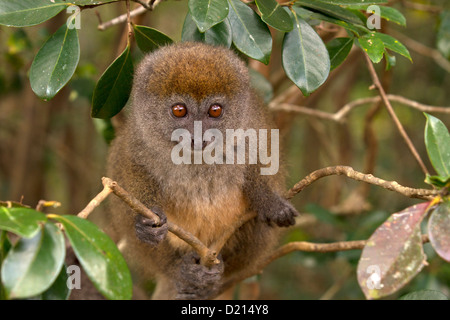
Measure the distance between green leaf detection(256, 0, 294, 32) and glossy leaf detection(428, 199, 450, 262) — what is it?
3.42ft

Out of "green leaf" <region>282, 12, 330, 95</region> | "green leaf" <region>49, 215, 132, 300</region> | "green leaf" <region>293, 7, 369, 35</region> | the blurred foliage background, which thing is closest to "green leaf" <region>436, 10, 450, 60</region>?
→ the blurred foliage background

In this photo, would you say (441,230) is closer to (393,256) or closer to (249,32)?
(393,256)

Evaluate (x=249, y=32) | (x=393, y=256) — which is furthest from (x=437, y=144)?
(x=249, y=32)

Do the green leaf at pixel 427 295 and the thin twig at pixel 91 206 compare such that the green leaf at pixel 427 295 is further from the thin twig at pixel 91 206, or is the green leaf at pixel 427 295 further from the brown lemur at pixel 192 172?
the thin twig at pixel 91 206

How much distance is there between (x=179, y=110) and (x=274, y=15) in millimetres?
743

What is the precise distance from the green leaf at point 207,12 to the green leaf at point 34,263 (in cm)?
104

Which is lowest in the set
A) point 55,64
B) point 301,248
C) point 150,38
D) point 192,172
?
point 301,248

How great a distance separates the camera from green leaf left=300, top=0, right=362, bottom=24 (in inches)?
104

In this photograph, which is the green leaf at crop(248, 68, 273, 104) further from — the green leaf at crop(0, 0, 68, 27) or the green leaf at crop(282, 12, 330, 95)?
the green leaf at crop(0, 0, 68, 27)

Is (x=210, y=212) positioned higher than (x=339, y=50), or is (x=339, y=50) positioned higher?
(x=339, y=50)

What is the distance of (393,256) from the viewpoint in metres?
1.86

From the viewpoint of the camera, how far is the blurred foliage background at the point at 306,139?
4641 millimetres

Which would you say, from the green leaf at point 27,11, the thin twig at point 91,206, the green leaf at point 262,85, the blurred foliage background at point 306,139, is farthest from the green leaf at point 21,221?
the blurred foliage background at point 306,139
